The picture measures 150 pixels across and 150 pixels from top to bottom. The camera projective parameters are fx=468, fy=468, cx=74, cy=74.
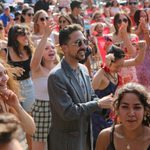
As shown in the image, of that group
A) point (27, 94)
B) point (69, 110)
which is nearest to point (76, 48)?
point (69, 110)

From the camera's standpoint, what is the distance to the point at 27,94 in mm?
6164

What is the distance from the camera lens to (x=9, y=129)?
185 centimetres

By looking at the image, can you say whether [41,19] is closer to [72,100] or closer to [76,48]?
[76,48]

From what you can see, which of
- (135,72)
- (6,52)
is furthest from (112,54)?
(6,52)

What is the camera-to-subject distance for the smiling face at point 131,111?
320cm

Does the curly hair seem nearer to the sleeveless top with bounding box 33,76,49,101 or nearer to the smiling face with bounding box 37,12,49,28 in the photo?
the sleeveless top with bounding box 33,76,49,101

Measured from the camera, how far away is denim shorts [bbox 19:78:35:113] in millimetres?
6112

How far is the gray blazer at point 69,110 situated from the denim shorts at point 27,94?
6.47 ft

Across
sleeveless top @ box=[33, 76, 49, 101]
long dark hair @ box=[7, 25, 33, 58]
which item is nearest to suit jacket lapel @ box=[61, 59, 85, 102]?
sleeveless top @ box=[33, 76, 49, 101]

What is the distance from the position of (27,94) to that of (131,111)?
3.12 meters

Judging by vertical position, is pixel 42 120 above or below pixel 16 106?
below

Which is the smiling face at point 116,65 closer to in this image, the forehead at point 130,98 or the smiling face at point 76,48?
the smiling face at point 76,48

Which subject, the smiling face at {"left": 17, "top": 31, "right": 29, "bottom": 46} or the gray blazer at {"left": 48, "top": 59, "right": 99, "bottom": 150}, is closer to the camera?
the gray blazer at {"left": 48, "top": 59, "right": 99, "bottom": 150}

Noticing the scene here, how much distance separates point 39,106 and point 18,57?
117 cm
